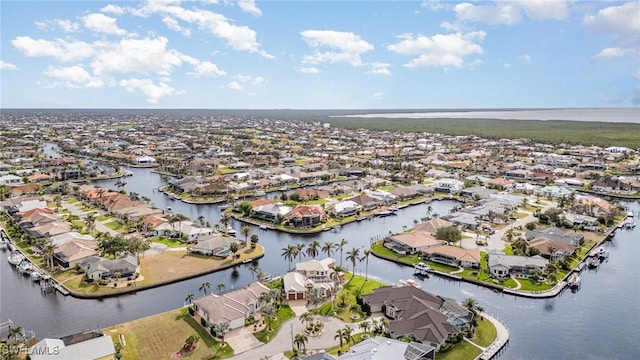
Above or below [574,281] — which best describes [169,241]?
below

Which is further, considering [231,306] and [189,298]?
[189,298]

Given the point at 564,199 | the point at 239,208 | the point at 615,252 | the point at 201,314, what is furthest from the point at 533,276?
the point at 239,208

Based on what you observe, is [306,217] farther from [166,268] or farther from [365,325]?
[365,325]

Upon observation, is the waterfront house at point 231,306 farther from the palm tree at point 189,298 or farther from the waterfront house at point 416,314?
the waterfront house at point 416,314

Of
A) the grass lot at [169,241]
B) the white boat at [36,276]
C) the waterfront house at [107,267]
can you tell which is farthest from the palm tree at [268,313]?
the white boat at [36,276]

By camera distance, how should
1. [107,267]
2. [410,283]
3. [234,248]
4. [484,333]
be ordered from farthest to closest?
1. [234,248]
2. [107,267]
3. [410,283]
4. [484,333]

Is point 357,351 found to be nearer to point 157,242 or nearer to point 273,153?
point 157,242

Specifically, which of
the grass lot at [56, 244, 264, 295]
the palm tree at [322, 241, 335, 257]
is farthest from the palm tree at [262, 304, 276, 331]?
the palm tree at [322, 241, 335, 257]

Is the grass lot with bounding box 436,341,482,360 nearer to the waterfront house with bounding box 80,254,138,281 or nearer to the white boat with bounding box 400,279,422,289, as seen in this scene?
the white boat with bounding box 400,279,422,289

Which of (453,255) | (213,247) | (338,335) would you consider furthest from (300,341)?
(453,255)
